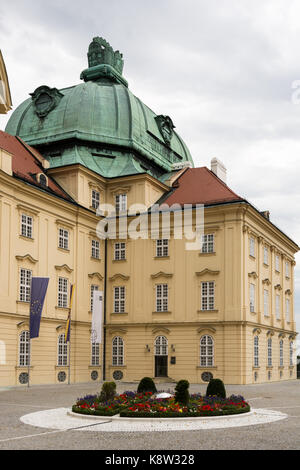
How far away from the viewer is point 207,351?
39.6 meters

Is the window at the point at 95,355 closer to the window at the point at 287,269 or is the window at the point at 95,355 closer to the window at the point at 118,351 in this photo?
the window at the point at 118,351

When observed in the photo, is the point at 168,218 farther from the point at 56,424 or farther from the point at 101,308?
the point at 56,424

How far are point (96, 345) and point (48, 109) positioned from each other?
1883 cm

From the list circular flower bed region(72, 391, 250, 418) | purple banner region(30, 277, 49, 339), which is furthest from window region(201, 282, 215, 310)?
circular flower bed region(72, 391, 250, 418)

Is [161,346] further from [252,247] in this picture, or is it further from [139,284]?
[252,247]

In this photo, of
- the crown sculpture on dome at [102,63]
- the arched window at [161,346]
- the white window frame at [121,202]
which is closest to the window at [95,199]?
the white window frame at [121,202]

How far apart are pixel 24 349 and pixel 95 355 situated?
7905 mm

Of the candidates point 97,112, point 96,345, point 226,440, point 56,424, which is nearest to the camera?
point 226,440

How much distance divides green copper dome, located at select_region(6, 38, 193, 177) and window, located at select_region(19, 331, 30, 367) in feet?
46.4

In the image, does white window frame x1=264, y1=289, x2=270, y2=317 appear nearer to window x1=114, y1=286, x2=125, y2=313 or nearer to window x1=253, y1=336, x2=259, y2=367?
window x1=253, y1=336, x2=259, y2=367

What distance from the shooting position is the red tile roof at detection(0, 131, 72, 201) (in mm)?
37906
